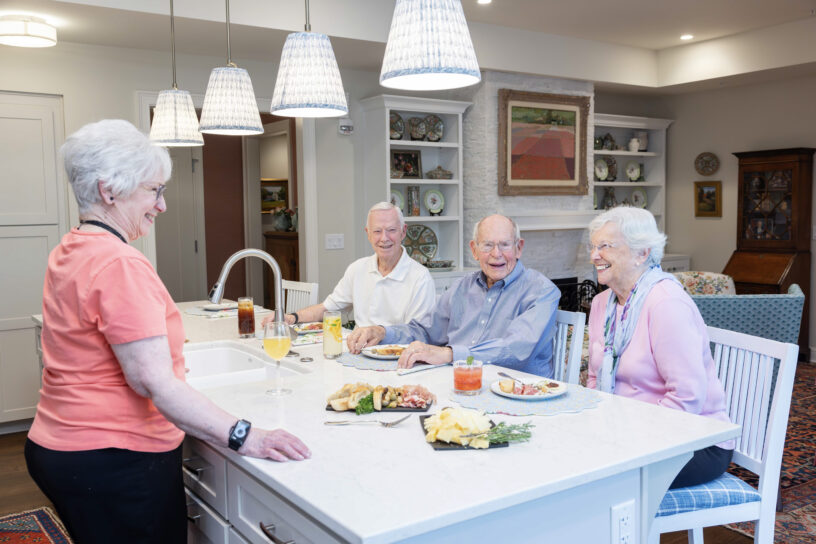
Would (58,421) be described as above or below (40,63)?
below

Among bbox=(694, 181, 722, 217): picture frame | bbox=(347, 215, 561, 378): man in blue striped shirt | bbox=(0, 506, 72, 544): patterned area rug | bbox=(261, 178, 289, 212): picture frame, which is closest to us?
bbox=(347, 215, 561, 378): man in blue striped shirt

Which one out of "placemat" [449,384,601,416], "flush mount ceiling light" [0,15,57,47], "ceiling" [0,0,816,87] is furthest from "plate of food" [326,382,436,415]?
"flush mount ceiling light" [0,15,57,47]

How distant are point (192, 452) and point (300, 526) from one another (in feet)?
2.08

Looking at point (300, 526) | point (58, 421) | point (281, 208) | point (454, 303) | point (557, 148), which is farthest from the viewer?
point (281, 208)

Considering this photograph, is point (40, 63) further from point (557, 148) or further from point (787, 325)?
point (787, 325)

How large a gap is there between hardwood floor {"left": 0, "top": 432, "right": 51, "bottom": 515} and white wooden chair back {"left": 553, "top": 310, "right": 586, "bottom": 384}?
2.55 m

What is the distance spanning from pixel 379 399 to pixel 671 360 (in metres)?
0.85

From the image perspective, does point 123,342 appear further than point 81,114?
No

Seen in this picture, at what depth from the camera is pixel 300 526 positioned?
1.33m

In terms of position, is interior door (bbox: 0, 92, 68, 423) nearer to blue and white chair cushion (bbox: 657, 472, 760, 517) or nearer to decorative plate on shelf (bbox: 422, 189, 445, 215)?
decorative plate on shelf (bbox: 422, 189, 445, 215)

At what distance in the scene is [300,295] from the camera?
13.2 feet

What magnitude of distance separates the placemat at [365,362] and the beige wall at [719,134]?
5.41 meters

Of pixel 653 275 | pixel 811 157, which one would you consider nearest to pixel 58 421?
pixel 653 275

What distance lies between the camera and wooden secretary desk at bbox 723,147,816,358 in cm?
611
